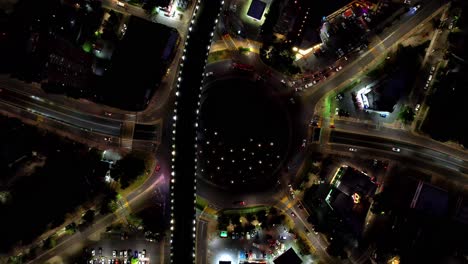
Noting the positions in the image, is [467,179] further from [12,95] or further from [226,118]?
[12,95]

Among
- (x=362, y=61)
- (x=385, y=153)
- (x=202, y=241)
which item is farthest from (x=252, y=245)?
(x=362, y=61)

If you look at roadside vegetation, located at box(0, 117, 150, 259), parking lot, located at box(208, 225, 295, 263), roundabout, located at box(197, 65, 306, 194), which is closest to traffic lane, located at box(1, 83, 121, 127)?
roadside vegetation, located at box(0, 117, 150, 259)

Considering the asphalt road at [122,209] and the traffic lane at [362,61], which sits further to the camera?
the traffic lane at [362,61]

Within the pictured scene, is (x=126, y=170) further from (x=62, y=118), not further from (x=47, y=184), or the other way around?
(x=62, y=118)

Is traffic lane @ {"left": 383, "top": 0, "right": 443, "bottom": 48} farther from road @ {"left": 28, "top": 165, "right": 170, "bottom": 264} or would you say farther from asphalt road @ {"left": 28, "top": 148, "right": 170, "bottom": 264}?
road @ {"left": 28, "top": 165, "right": 170, "bottom": 264}

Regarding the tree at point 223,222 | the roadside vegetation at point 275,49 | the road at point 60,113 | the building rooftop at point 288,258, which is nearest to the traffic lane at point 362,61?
the roadside vegetation at point 275,49

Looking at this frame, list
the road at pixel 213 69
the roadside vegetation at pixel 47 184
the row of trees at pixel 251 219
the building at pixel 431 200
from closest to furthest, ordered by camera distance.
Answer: the roadside vegetation at pixel 47 184 → the road at pixel 213 69 → the building at pixel 431 200 → the row of trees at pixel 251 219

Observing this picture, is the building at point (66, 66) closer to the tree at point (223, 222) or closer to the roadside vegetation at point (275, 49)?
the roadside vegetation at point (275, 49)
